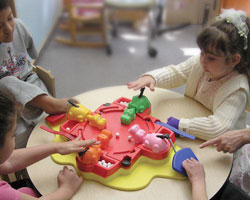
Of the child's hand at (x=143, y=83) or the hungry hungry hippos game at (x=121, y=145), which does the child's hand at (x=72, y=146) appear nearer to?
the hungry hungry hippos game at (x=121, y=145)

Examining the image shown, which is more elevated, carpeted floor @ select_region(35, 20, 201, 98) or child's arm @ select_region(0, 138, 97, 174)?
child's arm @ select_region(0, 138, 97, 174)

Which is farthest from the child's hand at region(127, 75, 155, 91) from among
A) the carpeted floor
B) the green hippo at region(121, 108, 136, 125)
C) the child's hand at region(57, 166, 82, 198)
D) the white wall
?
Result: the white wall

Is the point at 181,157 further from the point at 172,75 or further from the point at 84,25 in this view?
the point at 84,25

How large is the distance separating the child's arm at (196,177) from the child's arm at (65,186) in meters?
0.29

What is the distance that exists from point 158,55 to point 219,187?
177 centimetres

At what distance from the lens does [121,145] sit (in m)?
0.80

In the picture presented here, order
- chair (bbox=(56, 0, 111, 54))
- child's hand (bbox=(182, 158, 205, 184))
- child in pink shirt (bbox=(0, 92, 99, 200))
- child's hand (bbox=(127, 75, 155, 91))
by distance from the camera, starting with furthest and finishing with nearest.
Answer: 1. chair (bbox=(56, 0, 111, 54))
2. child's hand (bbox=(127, 75, 155, 91))
3. child's hand (bbox=(182, 158, 205, 184))
4. child in pink shirt (bbox=(0, 92, 99, 200))

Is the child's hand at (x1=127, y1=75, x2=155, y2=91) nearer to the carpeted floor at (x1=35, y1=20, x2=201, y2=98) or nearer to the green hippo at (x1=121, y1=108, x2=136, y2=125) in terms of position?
the green hippo at (x1=121, y1=108, x2=136, y2=125)

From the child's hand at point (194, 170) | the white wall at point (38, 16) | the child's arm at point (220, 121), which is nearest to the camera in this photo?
the child's hand at point (194, 170)

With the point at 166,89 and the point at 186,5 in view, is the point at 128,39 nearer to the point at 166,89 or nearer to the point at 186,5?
the point at 186,5

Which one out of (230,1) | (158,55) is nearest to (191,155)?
(230,1)

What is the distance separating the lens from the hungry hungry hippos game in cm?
73

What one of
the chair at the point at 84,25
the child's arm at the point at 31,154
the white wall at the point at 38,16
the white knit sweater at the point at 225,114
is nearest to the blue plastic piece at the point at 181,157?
the white knit sweater at the point at 225,114

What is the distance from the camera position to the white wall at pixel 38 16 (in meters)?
1.99
